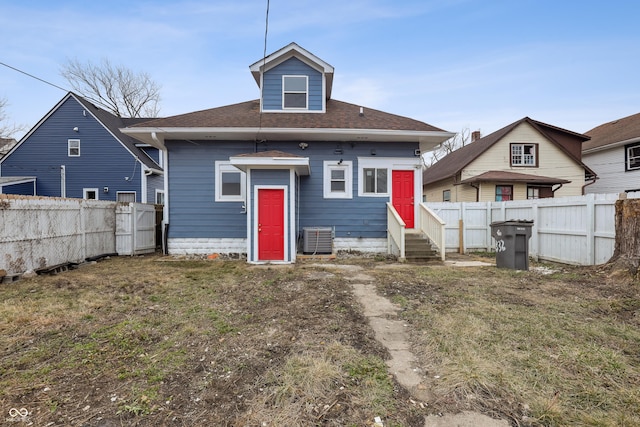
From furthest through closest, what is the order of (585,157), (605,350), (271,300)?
1. (585,157)
2. (271,300)
3. (605,350)

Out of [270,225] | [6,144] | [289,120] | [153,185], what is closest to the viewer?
[270,225]

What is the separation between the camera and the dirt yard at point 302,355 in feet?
6.92

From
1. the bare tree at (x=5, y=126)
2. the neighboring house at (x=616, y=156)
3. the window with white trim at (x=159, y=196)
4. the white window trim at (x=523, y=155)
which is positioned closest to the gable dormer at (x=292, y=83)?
the window with white trim at (x=159, y=196)

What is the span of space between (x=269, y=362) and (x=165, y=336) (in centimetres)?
143

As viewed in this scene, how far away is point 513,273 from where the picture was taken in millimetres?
6879

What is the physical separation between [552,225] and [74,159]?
72.8ft

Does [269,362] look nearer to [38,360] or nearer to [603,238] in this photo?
[38,360]

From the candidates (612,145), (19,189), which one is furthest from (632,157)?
(19,189)

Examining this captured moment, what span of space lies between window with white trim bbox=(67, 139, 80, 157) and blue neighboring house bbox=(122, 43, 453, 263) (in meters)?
10.3

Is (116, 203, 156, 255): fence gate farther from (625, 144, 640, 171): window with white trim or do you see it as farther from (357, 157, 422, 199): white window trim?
(625, 144, 640, 171): window with white trim

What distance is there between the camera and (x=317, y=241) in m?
9.32

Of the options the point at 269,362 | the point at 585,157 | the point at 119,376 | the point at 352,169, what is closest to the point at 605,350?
the point at 269,362

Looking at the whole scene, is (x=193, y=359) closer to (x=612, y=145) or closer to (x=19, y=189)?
(x=19, y=189)

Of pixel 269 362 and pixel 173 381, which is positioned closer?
pixel 173 381
